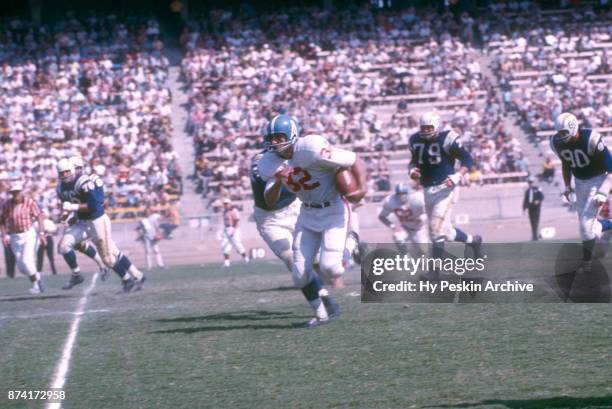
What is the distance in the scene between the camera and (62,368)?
7309 mm

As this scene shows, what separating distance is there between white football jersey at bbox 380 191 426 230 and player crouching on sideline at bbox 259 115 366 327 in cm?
570

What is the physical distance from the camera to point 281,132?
826 cm

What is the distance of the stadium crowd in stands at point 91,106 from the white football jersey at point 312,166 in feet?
59.5

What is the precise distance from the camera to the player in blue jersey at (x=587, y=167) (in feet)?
35.4

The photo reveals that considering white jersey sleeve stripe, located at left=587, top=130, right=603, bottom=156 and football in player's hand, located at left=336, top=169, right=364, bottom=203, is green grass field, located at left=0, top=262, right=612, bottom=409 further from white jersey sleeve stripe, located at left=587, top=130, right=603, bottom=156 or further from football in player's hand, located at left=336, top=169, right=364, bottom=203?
white jersey sleeve stripe, located at left=587, top=130, right=603, bottom=156

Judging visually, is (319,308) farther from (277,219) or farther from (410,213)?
(410,213)

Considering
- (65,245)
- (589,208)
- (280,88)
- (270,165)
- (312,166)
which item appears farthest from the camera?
(280,88)

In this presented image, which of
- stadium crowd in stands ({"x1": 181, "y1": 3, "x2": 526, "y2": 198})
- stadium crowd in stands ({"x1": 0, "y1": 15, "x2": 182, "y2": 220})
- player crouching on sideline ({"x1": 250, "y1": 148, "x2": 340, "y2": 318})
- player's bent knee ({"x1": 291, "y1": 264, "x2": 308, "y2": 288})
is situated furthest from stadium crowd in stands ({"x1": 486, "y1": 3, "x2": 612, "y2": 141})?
player's bent knee ({"x1": 291, "y1": 264, "x2": 308, "y2": 288})

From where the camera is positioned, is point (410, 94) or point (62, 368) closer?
point (62, 368)

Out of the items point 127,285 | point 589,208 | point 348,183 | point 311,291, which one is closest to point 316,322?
point 311,291

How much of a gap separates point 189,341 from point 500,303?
2984 millimetres

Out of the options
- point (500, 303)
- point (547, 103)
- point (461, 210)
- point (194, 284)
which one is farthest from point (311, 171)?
point (547, 103)

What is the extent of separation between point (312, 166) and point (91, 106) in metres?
22.2

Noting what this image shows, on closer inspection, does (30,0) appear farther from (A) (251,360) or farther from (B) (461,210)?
(A) (251,360)
